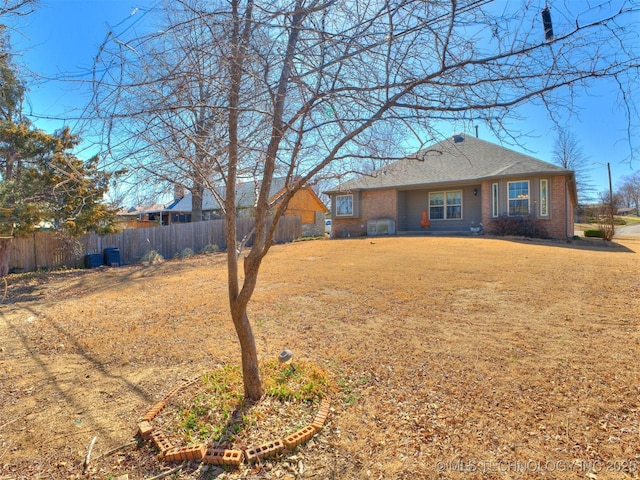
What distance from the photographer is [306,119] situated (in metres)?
3.20

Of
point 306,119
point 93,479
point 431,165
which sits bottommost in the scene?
point 93,479

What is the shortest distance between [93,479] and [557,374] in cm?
Answer: 392

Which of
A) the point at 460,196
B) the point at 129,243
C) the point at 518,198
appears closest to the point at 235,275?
the point at 129,243

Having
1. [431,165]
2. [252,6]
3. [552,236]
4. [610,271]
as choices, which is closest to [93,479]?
[252,6]

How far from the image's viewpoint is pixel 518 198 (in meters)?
14.8

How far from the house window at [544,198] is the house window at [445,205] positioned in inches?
138

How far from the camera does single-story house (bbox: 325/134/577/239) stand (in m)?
14.3

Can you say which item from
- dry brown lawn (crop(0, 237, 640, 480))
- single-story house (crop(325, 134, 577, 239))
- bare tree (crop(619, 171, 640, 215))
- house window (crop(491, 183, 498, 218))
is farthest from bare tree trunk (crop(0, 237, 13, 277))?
bare tree (crop(619, 171, 640, 215))

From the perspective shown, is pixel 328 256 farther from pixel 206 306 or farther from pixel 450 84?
pixel 450 84

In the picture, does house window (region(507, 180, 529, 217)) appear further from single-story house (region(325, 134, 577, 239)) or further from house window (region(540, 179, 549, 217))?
house window (region(540, 179, 549, 217))

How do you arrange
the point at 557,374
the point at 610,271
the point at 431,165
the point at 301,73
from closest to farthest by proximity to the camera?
the point at 301,73 < the point at 557,374 < the point at 610,271 < the point at 431,165

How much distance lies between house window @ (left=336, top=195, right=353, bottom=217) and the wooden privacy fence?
2282mm

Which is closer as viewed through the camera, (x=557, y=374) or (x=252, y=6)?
(x=252, y=6)

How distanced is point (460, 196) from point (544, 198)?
3.61 m
